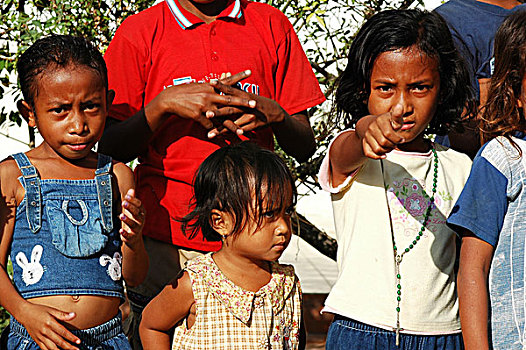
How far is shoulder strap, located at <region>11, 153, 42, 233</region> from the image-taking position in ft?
8.56

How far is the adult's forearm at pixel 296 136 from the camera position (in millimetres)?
2916

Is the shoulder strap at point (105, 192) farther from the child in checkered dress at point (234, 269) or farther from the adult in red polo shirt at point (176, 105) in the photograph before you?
the child in checkered dress at point (234, 269)

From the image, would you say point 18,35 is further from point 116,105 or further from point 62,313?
point 62,313

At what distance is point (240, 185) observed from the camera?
273 centimetres

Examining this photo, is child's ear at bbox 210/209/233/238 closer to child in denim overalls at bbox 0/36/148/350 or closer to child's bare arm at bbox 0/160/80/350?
child in denim overalls at bbox 0/36/148/350

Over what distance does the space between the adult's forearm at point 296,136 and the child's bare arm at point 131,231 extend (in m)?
0.54

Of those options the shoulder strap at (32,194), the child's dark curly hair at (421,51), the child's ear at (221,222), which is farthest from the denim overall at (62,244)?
the child's dark curly hair at (421,51)

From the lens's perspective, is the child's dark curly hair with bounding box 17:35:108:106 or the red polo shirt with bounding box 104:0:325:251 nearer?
the child's dark curly hair with bounding box 17:35:108:106

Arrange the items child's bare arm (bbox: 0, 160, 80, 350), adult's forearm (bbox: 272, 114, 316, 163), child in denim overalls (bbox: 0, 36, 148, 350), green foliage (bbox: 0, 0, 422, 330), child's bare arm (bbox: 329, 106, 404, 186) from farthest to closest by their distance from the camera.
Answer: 1. green foliage (bbox: 0, 0, 422, 330)
2. adult's forearm (bbox: 272, 114, 316, 163)
3. child in denim overalls (bbox: 0, 36, 148, 350)
4. child's bare arm (bbox: 0, 160, 80, 350)
5. child's bare arm (bbox: 329, 106, 404, 186)

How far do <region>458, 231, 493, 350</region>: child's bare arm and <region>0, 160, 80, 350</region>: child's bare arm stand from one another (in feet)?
3.82

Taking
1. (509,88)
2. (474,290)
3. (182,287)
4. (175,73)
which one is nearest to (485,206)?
(474,290)

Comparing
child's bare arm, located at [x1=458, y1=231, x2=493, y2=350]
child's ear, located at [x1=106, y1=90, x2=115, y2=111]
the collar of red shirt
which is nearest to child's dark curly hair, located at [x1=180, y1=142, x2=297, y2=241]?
child's ear, located at [x1=106, y1=90, x2=115, y2=111]

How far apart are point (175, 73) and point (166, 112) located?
0.67 ft

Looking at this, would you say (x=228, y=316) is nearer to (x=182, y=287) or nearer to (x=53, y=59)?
(x=182, y=287)
